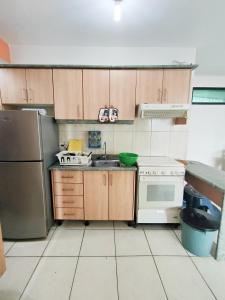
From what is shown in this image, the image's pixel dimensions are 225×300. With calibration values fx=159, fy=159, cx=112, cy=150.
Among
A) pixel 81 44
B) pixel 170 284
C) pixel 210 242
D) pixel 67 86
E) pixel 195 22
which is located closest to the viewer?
pixel 170 284

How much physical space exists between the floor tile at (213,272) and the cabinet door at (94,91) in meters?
2.12

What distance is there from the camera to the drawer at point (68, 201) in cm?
218

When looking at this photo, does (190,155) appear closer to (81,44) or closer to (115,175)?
(115,175)

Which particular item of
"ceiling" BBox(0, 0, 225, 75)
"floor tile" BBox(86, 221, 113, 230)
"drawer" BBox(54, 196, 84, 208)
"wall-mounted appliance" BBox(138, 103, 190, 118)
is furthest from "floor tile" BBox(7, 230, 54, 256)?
"ceiling" BBox(0, 0, 225, 75)

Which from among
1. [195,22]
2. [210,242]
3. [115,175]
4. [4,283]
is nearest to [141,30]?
[195,22]

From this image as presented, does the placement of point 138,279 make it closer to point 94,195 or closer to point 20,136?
point 94,195

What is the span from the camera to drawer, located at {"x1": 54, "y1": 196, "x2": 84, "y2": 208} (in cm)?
218

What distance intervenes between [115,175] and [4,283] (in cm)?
151

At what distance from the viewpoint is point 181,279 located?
1.50m

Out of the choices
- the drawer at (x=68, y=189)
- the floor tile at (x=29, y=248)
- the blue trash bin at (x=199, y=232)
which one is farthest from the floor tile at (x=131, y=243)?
the floor tile at (x=29, y=248)

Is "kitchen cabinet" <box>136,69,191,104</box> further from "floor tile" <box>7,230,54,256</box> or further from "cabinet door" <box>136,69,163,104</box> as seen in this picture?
"floor tile" <box>7,230,54,256</box>

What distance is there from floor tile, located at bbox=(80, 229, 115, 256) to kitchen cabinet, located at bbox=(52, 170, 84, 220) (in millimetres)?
277

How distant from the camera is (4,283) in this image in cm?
145

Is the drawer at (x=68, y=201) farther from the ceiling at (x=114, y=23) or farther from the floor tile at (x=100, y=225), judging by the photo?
the ceiling at (x=114, y=23)
